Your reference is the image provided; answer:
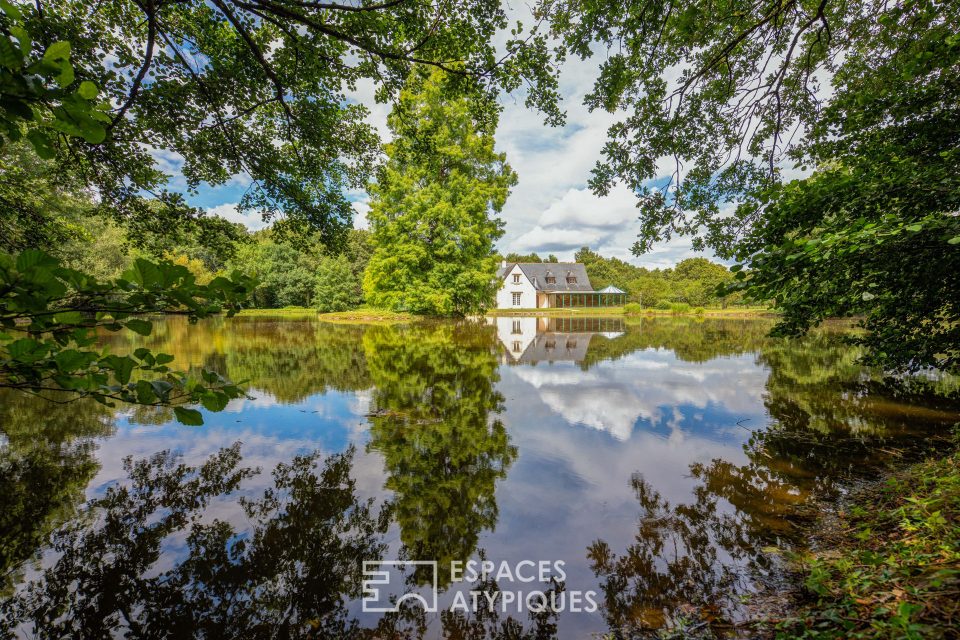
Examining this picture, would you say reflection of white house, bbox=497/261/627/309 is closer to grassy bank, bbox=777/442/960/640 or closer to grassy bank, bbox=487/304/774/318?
grassy bank, bbox=487/304/774/318

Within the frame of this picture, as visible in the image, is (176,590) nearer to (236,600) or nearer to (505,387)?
(236,600)

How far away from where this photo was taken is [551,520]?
4.14 m

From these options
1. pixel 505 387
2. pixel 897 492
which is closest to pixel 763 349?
pixel 505 387

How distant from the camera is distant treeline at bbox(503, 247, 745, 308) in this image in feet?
149

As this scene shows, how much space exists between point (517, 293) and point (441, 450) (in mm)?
44691

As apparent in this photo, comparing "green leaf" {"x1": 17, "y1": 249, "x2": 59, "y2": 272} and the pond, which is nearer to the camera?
"green leaf" {"x1": 17, "y1": 249, "x2": 59, "y2": 272}

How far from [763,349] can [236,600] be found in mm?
19339

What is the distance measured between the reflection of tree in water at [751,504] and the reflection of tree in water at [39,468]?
5197 mm

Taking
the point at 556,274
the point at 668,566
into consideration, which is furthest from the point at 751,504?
the point at 556,274

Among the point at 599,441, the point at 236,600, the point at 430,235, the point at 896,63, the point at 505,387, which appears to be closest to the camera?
the point at 236,600

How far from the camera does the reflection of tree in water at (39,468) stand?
364 centimetres

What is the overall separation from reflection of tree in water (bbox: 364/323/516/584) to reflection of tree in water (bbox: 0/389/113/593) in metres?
3.34

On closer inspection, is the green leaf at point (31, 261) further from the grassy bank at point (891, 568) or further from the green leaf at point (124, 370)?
the grassy bank at point (891, 568)

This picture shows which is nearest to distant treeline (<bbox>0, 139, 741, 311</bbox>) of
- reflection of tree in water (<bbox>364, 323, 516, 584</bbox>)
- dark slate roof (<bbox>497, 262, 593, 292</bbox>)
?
reflection of tree in water (<bbox>364, 323, 516, 584</bbox>)
